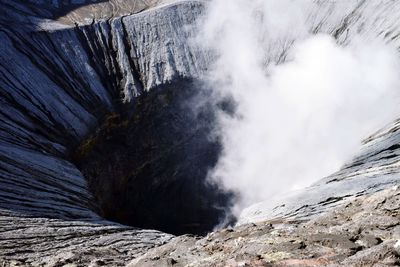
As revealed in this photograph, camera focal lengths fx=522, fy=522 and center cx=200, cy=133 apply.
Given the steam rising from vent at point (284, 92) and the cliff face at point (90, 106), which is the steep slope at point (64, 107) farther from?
the steam rising from vent at point (284, 92)

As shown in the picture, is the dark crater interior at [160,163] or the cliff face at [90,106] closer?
the cliff face at [90,106]

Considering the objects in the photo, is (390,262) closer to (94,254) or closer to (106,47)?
(94,254)

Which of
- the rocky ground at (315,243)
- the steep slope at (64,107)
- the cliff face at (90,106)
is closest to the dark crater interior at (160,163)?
the cliff face at (90,106)

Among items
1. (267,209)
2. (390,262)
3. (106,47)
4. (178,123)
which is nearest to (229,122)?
(178,123)

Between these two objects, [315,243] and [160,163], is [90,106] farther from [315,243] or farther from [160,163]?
[315,243]

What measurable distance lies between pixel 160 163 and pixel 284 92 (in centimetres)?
1053

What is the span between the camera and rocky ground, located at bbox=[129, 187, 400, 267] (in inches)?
376

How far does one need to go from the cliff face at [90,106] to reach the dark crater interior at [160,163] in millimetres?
211

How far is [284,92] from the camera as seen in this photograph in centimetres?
3862

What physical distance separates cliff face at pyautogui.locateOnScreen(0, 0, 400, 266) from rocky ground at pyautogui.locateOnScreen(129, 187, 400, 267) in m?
2.99

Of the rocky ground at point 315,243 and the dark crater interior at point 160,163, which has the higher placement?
the dark crater interior at point 160,163

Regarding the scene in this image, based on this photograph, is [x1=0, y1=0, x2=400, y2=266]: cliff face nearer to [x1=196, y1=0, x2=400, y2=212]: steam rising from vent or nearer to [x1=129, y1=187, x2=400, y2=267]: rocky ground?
[x1=196, y1=0, x2=400, y2=212]: steam rising from vent

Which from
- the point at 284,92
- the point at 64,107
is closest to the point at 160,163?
the point at 64,107

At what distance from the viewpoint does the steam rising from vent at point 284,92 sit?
30312mm
